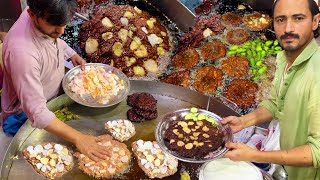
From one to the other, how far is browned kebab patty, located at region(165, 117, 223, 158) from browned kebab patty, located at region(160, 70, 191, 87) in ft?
5.47

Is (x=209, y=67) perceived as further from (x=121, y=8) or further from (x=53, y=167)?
(x=53, y=167)

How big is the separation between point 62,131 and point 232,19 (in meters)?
4.08

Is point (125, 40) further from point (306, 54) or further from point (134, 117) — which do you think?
point (306, 54)

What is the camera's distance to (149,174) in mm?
3678

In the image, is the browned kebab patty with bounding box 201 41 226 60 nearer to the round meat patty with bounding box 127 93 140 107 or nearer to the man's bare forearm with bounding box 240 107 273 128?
the round meat patty with bounding box 127 93 140 107

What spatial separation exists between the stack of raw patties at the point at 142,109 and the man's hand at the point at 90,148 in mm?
596

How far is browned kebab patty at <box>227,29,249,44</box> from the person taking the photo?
638 centimetres

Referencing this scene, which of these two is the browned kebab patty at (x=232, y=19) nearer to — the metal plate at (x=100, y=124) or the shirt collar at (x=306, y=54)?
the metal plate at (x=100, y=124)

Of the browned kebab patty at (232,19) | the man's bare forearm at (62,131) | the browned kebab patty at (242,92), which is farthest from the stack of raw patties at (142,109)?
the browned kebab patty at (232,19)

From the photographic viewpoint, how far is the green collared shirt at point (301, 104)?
2949 mm

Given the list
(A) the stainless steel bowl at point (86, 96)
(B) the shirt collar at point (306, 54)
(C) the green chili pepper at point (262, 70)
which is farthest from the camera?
(C) the green chili pepper at point (262, 70)

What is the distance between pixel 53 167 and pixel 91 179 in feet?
1.19

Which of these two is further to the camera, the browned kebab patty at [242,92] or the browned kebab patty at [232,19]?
the browned kebab patty at [232,19]

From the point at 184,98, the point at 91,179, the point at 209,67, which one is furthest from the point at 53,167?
the point at 209,67
